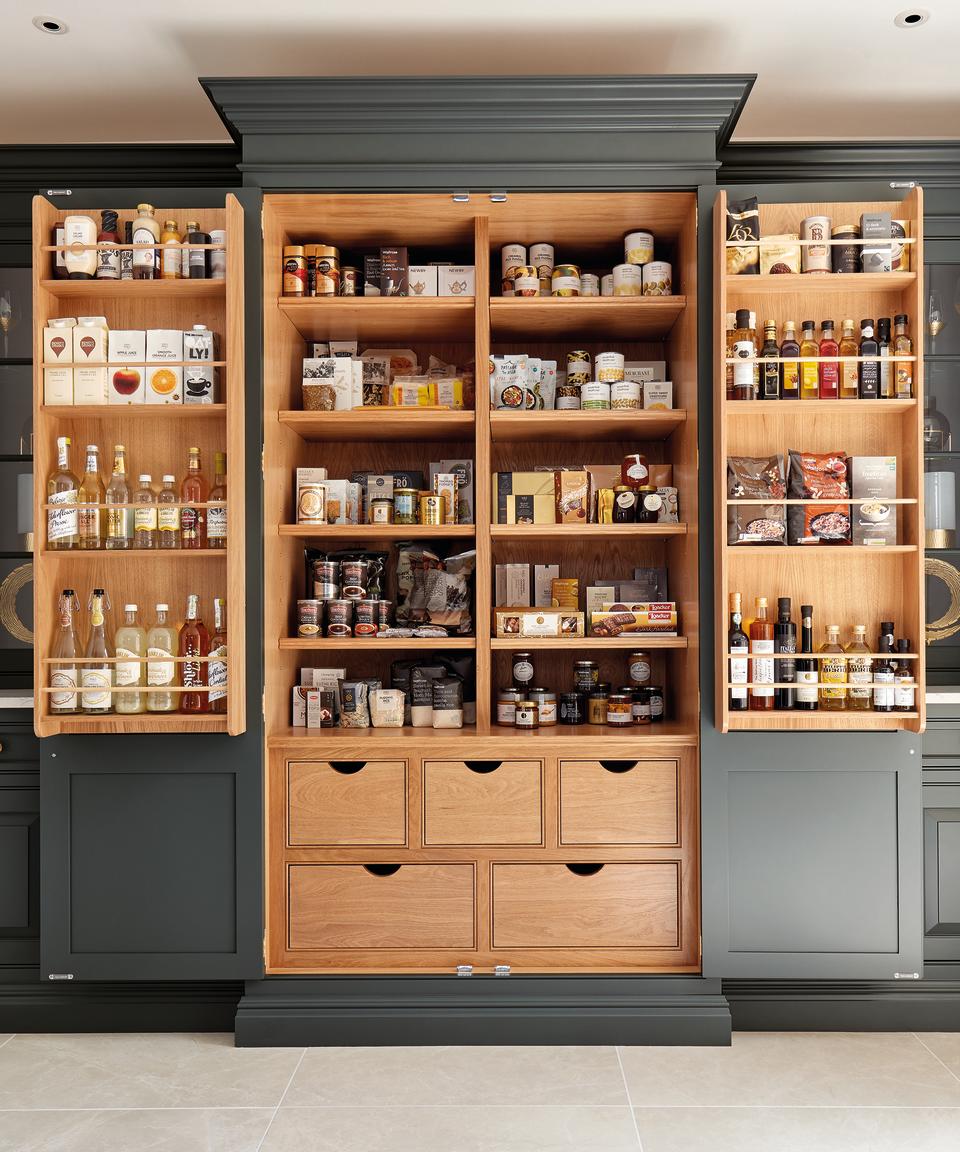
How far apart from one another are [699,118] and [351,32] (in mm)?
1006

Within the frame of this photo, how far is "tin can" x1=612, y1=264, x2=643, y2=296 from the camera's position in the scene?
2.72 metres

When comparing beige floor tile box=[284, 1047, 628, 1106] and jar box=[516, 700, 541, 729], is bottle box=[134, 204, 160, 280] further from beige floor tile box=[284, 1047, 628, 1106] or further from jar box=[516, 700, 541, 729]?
beige floor tile box=[284, 1047, 628, 1106]

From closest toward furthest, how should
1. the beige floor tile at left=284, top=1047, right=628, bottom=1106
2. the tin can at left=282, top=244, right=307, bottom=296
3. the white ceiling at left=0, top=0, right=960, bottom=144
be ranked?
the beige floor tile at left=284, top=1047, right=628, bottom=1106
the white ceiling at left=0, top=0, right=960, bottom=144
the tin can at left=282, top=244, right=307, bottom=296

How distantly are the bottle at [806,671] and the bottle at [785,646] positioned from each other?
0.07ft

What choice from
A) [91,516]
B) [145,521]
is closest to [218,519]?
[145,521]

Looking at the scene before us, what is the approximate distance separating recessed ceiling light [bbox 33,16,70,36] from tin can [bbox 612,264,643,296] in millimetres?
1698

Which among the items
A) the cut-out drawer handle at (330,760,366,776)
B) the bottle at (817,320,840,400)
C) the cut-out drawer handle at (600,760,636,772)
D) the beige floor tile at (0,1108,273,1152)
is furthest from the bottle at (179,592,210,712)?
the bottle at (817,320,840,400)

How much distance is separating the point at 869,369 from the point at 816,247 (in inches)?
14.7

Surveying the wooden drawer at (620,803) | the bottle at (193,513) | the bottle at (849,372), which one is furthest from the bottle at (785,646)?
the bottle at (193,513)

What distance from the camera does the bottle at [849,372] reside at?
2533mm

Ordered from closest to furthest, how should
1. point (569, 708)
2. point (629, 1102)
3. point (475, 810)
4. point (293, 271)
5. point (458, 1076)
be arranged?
point (629, 1102) → point (458, 1076) → point (475, 810) → point (293, 271) → point (569, 708)

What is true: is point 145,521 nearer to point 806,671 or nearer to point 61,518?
point 61,518

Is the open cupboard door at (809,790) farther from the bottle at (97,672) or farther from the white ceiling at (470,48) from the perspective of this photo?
the bottle at (97,672)

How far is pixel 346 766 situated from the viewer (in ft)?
8.55
